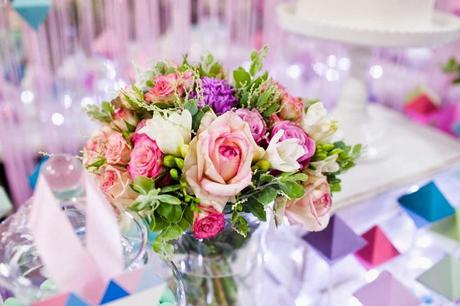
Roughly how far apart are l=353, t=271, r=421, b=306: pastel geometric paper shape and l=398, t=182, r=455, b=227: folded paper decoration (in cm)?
24

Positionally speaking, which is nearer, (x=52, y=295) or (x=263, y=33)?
(x=52, y=295)

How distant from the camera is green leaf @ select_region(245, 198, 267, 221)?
60 cm

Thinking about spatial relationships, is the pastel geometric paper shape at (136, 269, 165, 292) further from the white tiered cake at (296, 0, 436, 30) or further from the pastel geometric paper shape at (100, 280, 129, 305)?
the white tiered cake at (296, 0, 436, 30)

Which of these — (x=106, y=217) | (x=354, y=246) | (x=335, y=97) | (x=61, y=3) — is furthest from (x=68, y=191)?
(x=335, y=97)

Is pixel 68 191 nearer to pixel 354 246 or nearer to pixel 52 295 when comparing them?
pixel 52 295

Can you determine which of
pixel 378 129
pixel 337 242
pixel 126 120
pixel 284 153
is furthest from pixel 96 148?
pixel 378 129

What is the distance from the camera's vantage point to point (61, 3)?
4.13 ft

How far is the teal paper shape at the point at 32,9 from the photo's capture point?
1.05m

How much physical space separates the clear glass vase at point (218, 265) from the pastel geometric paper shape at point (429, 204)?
35 centimetres

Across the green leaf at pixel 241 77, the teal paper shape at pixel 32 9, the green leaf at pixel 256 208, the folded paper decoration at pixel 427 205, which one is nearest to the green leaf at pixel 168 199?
the green leaf at pixel 256 208

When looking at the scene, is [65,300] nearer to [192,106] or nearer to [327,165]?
[192,106]

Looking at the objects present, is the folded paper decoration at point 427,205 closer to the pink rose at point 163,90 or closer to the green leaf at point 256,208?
the green leaf at point 256,208

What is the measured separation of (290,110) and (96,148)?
10.7 inches

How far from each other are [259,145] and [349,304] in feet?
1.30
